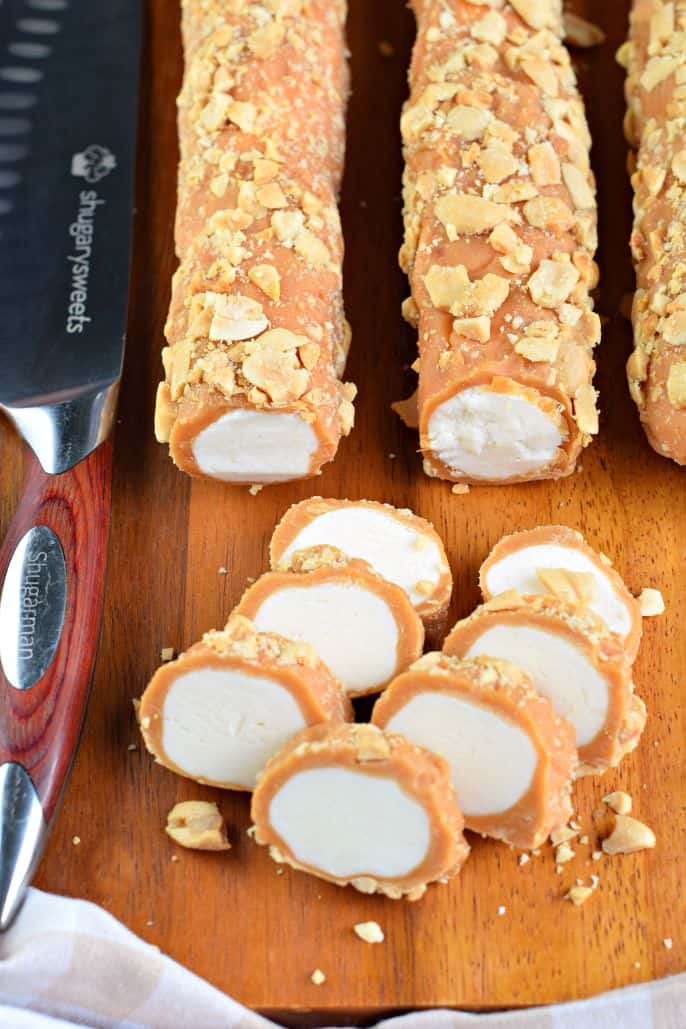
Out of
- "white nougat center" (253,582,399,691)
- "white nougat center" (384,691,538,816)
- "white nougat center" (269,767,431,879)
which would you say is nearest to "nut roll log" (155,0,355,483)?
"white nougat center" (253,582,399,691)

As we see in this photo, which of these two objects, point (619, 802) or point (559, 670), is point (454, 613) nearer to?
point (559, 670)

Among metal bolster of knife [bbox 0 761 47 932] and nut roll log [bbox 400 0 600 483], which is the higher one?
nut roll log [bbox 400 0 600 483]

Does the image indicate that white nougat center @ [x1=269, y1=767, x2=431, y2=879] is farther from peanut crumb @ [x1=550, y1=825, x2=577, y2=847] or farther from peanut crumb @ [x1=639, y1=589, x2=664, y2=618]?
peanut crumb @ [x1=639, y1=589, x2=664, y2=618]

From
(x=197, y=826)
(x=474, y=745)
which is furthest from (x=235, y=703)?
(x=474, y=745)

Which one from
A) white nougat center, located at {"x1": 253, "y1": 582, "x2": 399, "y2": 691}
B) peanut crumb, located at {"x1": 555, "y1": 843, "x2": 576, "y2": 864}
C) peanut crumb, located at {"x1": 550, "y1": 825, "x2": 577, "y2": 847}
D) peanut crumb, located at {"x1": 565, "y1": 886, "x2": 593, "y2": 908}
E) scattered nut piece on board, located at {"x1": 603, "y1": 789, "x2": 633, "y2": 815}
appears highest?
white nougat center, located at {"x1": 253, "y1": 582, "x2": 399, "y2": 691}

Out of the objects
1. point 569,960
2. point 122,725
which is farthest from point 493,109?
point 569,960

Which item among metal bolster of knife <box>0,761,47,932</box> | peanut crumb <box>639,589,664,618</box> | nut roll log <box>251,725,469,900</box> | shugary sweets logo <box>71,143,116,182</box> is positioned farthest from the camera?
shugary sweets logo <box>71,143,116,182</box>

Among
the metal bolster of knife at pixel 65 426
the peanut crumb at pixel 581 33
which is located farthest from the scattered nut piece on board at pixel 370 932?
the peanut crumb at pixel 581 33
